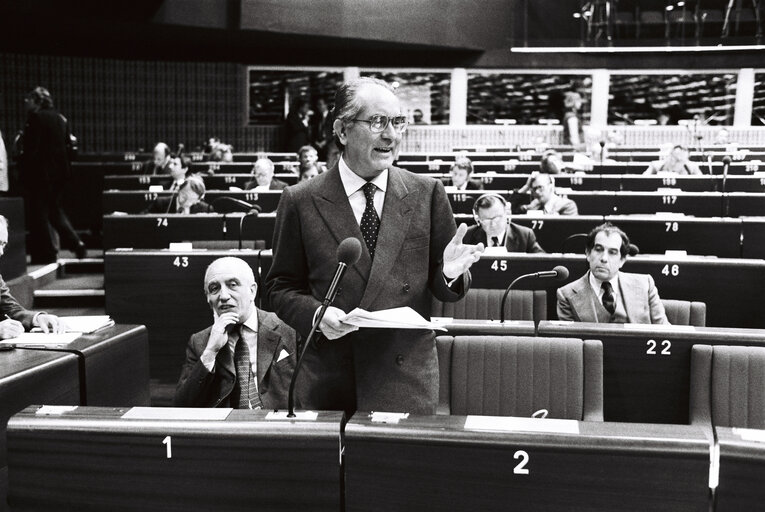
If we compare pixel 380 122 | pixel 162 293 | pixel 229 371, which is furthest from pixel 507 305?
pixel 380 122

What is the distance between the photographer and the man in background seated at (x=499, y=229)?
5.05 m

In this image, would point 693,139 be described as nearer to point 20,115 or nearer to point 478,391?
point 20,115

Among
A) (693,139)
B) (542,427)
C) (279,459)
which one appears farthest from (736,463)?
(693,139)

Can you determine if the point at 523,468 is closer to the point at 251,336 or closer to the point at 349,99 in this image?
the point at 349,99

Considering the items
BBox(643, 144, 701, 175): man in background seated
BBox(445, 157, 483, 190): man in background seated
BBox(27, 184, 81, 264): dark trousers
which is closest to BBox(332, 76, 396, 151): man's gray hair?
BBox(445, 157, 483, 190): man in background seated

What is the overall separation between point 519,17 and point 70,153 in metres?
9.17

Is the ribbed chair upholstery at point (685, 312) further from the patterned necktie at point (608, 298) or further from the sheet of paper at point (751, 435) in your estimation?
the sheet of paper at point (751, 435)

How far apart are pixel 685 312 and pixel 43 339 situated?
108 inches

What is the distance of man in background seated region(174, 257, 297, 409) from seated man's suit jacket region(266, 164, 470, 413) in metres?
0.74

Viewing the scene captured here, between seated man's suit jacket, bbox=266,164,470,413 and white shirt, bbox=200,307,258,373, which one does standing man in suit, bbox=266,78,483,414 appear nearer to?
seated man's suit jacket, bbox=266,164,470,413

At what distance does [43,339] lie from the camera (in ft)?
8.39

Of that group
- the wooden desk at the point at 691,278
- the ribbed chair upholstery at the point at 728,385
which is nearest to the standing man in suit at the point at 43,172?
the wooden desk at the point at 691,278

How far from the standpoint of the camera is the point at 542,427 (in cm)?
137

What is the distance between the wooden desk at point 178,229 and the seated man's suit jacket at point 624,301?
243cm
